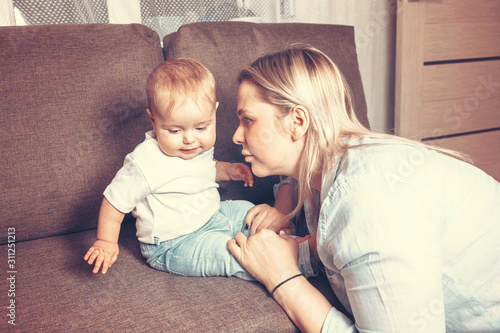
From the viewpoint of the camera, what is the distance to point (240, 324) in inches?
31.8

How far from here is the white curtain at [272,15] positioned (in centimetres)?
145

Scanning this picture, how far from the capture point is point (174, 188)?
1026mm

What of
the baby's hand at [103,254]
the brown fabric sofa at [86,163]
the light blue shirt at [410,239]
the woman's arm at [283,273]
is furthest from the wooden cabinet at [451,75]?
the baby's hand at [103,254]

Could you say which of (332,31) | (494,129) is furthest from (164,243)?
(494,129)

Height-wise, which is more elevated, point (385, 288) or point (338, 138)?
point (338, 138)

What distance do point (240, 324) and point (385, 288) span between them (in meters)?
0.30

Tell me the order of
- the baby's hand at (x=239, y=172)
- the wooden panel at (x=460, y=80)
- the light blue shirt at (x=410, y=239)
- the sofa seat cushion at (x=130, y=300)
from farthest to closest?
the wooden panel at (x=460, y=80) → the baby's hand at (x=239, y=172) → the sofa seat cushion at (x=130, y=300) → the light blue shirt at (x=410, y=239)

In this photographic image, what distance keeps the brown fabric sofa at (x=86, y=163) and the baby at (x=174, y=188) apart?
2.0 inches

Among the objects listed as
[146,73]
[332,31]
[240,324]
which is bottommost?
[240,324]

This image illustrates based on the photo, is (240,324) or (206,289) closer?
(240,324)

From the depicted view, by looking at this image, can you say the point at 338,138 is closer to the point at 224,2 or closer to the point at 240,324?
the point at 240,324

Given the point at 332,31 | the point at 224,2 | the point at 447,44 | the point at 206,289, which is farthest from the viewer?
the point at 447,44

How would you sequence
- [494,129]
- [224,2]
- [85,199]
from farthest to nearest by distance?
[494,129]
[224,2]
[85,199]

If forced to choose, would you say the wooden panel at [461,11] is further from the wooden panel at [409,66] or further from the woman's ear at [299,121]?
the woman's ear at [299,121]
